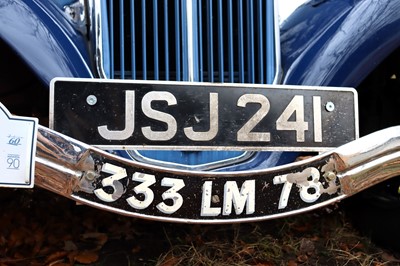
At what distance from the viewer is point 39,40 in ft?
4.96

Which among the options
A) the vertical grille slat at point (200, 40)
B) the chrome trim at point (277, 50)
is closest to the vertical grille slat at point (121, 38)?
the vertical grille slat at point (200, 40)

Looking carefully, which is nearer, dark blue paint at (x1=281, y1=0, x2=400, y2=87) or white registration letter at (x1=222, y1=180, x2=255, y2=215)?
white registration letter at (x1=222, y1=180, x2=255, y2=215)

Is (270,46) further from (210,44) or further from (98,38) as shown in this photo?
(98,38)

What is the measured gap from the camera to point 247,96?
146cm

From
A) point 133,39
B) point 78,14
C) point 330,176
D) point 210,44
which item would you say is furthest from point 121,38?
point 330,176

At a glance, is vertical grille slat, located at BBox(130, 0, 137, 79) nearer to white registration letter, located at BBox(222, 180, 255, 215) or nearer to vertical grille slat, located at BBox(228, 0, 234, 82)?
vertical grille slat, located at BBox(228, 0, 234, 82)

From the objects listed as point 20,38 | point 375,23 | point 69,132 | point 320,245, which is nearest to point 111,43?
point 20,38

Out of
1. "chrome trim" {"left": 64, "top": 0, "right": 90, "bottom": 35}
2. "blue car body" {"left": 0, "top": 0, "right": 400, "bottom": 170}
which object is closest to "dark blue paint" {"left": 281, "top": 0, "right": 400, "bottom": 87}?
"blue car body" {"left": 0, "top": 0, "right": 400, "bottom": 170}

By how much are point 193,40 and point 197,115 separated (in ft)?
1.14

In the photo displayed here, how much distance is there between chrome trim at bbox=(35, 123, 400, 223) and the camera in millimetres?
1324

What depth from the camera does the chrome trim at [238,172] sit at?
4.34 feet

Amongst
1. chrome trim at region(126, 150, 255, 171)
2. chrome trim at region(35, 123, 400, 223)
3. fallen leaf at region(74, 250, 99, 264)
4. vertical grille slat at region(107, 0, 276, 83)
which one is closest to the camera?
chrome trim at region(35, 123, 400, 223)

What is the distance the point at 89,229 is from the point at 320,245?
0.95m

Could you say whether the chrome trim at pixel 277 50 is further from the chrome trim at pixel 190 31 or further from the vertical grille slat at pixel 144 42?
the vertical grille slat at pixel 144 42
